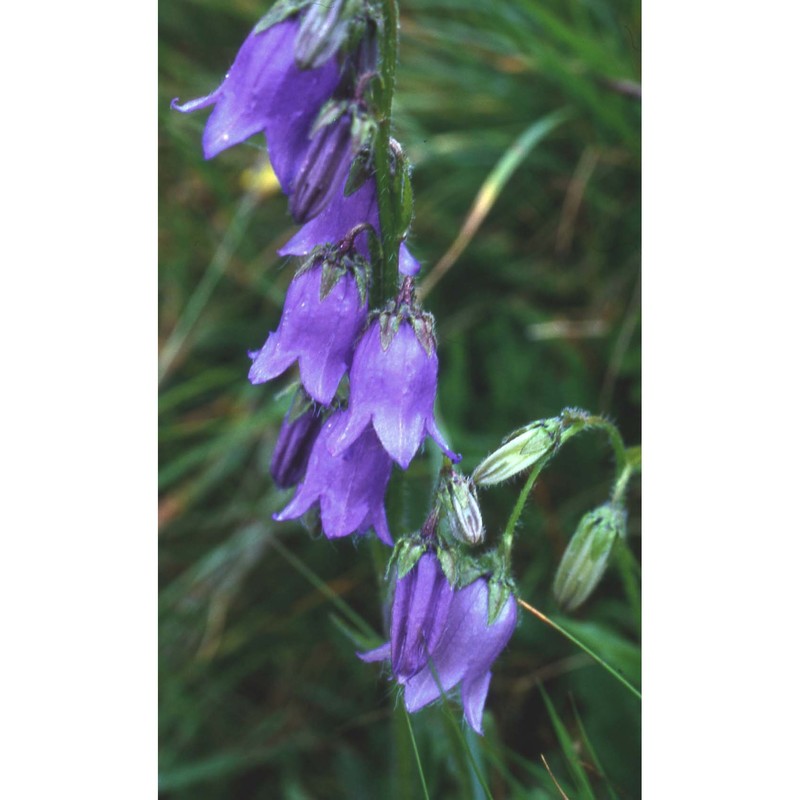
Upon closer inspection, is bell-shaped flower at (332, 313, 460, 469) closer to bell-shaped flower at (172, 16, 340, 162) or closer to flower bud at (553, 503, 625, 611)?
bell-shaped flower at (172, 16, 340, 162)

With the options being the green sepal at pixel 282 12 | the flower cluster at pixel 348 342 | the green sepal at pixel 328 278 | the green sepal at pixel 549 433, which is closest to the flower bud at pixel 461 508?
the flower cluster at pixel 348 342

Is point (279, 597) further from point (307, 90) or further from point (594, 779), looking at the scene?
point (307, 90)

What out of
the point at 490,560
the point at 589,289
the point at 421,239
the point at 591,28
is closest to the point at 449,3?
the point at 591,28

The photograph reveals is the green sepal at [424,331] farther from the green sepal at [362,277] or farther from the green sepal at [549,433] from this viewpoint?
the green sepal at [549,433]

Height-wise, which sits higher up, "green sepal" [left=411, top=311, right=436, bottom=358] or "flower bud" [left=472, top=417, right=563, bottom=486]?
"green sepal" [left=411, top=311, right=436, bottom=358]

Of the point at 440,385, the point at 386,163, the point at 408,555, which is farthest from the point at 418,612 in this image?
the point at 440,385

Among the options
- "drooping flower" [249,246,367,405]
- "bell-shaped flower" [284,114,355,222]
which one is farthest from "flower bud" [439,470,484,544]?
"bell-shaped flower" [284,114,355,222]

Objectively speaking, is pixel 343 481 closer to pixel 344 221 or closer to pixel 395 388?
pixel 395 388
